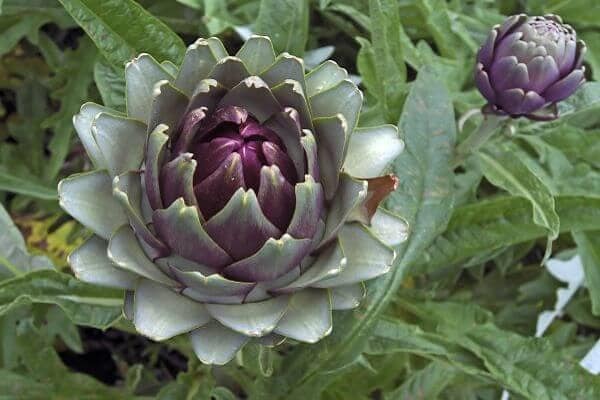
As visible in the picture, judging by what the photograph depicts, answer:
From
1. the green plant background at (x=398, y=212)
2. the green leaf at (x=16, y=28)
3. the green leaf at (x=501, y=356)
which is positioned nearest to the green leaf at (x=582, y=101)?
the green plant background at (x=398, y=212)

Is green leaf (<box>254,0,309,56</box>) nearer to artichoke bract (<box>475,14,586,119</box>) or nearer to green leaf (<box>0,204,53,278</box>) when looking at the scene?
artichoke bract (<box>475,14,586,119</box>)

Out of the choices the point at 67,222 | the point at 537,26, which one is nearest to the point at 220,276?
the point at 537,26

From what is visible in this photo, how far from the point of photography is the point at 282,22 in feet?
3.16

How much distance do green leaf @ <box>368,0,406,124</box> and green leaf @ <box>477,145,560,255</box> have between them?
0.12 metres

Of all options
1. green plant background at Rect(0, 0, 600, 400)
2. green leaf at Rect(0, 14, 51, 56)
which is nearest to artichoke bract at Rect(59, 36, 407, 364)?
green plant background at Rect(0, 0, 600, 400)

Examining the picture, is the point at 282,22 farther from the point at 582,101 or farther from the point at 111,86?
the point at 582,101

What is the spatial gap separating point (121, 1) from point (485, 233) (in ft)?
1.46

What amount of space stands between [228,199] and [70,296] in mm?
287

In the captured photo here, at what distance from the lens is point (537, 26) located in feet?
2.72

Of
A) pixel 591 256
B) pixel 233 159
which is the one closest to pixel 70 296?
pixel 233 159

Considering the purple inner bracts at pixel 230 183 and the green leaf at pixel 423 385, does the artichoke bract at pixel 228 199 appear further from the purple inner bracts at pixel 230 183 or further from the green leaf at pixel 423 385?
the green leaf at pixel 423 385

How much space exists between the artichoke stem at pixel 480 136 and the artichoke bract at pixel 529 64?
0.06 meters

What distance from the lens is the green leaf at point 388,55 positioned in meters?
0.89

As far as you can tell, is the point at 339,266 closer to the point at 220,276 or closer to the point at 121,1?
the point at 220,276
